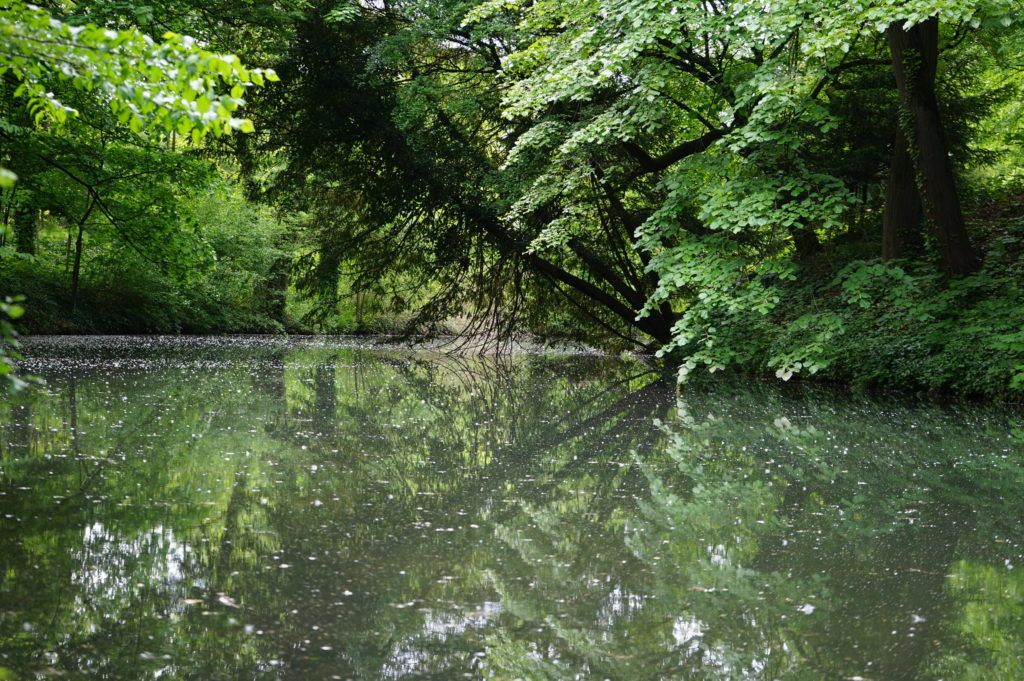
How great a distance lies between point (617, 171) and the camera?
1853cm

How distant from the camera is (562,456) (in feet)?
29.5

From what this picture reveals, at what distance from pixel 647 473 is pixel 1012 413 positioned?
6994 millimetres

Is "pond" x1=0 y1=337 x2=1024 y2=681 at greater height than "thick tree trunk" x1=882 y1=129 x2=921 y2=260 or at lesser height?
lesser

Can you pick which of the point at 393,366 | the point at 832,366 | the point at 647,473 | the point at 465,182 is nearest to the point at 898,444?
the point at 647,473

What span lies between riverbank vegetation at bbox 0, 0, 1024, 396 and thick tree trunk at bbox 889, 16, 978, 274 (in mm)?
36

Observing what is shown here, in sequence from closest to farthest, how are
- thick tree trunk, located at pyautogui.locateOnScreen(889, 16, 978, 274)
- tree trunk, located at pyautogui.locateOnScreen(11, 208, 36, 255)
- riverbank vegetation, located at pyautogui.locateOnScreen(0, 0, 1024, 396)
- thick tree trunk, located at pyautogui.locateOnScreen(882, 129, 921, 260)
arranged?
riverbank vegetation, located at pyautogui.locateOnScreen(0, 0, 1024, 396) → thick tree trunk, located at pyautogui.locateOnScreen(889, 16, 978, 274) → thick tree trunk, located at pyautogui.locateOnScreen(882, 129, 921, 260) → tree trunk, located at pyautogui.locateOnScreen(11, 208, 36, 255)

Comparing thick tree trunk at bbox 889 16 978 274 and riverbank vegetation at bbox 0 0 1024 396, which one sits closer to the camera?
riverbank vegetation at bbox 0 0 1024 396

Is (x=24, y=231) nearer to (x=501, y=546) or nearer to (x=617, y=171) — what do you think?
(x=617, y=171)

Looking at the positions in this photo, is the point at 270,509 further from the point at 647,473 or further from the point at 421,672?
the point at 647,473

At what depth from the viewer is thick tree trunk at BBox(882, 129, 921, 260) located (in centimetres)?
1545

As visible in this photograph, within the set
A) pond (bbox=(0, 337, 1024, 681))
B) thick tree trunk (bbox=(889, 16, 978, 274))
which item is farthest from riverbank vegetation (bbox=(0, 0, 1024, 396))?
pond (bbox=(0, 337, 1024, 681))

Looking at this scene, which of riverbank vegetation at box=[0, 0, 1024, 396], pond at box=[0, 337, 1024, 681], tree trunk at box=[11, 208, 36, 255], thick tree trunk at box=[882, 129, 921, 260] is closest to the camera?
pond at box=[0, 337, 1024, 681]

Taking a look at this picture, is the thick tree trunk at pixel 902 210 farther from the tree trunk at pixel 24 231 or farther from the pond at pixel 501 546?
the tree trunk at pixel 24 231

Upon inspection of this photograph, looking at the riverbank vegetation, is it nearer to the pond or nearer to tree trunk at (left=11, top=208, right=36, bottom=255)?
tree trunk at (left=11, top=208, right=36, bottom=255)
